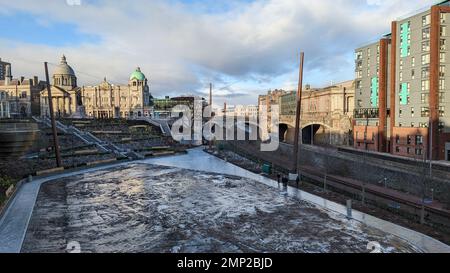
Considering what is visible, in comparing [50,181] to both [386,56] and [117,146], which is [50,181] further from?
[386,56]

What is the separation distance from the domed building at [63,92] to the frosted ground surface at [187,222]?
10148 cm

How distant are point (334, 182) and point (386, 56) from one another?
1324 inches

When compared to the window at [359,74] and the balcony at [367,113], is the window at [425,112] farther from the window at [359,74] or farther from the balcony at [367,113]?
the window at [359,74]

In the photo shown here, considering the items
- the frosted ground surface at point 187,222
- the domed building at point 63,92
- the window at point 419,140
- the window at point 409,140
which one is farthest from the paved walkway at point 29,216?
the domed building at point 63,92

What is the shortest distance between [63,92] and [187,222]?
121580 mm

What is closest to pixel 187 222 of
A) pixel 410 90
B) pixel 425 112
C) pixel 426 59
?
pixel 425 112

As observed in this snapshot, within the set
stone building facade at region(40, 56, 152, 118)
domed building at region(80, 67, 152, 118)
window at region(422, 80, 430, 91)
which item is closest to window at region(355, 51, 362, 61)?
window at region(422, 80, 430, 91)

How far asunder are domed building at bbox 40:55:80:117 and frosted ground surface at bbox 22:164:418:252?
333 ft

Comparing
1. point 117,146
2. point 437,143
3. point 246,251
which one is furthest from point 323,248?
point 117,146

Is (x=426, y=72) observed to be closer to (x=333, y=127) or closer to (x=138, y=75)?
(x=333, y=127)
